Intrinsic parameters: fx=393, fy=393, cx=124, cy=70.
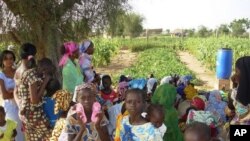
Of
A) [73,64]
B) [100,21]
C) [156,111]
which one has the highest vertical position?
[100,21]

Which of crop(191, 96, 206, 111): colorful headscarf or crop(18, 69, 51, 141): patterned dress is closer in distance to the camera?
crop(18, 69, 51, 141): patterned dress

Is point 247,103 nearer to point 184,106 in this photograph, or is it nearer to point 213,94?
point 184,106

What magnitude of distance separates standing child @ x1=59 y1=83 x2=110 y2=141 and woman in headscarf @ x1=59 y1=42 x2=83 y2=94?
4.79 feet

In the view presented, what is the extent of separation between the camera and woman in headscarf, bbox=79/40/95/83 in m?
5.81

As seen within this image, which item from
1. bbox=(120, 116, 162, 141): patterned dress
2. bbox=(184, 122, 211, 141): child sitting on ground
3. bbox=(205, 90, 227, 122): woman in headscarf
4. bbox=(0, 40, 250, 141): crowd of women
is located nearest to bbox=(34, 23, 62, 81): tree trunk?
bbox=(0, 40, 250, 141): crowd of women

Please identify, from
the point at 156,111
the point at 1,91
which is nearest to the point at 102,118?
the point at 156,111

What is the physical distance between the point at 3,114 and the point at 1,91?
62cm

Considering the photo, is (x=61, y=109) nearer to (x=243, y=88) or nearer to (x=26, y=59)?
(x=26, y=59)

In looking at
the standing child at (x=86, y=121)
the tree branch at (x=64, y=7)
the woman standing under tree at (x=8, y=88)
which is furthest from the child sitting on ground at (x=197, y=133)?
the tree branch at (x=64, y=7)

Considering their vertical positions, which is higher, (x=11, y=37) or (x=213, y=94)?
(x=11, y=37)

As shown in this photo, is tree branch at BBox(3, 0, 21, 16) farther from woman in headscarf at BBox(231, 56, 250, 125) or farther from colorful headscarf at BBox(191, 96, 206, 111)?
woman in headscarf at BBox(231, 56, 250, 125)

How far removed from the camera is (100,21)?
808cm

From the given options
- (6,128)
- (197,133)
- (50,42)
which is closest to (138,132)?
(197,133)

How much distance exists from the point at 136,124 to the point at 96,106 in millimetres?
419
